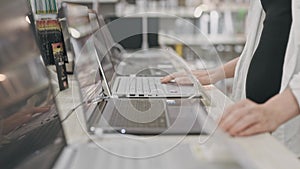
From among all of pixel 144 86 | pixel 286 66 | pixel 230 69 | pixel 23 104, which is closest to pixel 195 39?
pixel 230 69

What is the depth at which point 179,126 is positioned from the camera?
28.2 inches

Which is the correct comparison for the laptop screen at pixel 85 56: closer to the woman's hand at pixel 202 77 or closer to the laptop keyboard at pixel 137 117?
the laptop keyboard at pixel 137 117

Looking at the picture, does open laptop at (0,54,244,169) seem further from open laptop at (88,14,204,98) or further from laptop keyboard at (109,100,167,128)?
open laptop at (88,14,204,98)

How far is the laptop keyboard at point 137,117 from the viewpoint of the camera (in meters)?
0.72

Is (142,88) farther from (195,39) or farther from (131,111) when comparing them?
(195,39)

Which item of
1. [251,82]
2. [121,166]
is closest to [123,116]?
[121,166]

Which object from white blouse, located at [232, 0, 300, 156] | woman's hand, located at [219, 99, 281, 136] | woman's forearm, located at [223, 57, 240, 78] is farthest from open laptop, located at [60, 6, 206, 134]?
woman's forearm, located at [223, 57, 240, 78]

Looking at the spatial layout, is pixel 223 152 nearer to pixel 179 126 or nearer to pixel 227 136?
pixel 227 136

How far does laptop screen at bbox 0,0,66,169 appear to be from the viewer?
549 millimetres

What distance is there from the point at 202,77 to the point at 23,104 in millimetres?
610

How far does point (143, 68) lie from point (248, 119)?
→ 3.40 ft

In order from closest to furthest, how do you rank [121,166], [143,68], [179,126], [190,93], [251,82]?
[121,166], [179,126], [190,93], [251,82], [143,68]

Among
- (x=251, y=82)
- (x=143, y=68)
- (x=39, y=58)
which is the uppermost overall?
(x=39, y=58)

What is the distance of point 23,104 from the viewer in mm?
604
